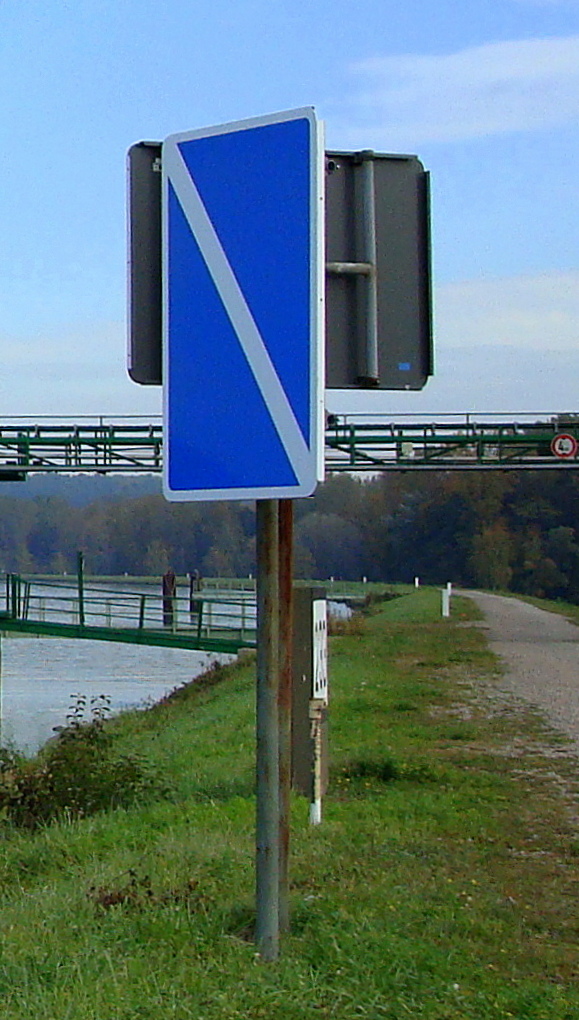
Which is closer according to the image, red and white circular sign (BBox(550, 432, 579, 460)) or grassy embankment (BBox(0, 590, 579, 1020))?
grassy embankment (BBox(0, 590, 579, 1020))

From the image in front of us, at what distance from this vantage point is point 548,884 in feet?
Result: 24.0

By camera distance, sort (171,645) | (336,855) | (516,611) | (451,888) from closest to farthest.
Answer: (451,888), (336,855), (171,645), (516,611)

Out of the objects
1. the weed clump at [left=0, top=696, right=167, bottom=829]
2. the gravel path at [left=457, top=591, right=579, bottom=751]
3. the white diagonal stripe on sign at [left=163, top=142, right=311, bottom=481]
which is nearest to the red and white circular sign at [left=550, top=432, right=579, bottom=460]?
the gravel path at [left=457, top=591, right=579, bottom=751]

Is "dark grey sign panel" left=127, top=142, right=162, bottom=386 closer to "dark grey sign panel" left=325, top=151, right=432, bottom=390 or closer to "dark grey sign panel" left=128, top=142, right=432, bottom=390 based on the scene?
"dark grey sign panel" left=128, top=142, right=432, bottom=390

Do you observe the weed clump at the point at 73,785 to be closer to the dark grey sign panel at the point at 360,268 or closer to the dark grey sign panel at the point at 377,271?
the dark grey sign panel at the point at 360,268

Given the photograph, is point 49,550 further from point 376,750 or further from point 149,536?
point 376,750

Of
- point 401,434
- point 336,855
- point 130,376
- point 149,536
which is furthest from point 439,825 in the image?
point 149,536

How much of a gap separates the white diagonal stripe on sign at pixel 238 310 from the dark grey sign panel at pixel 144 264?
0.44 feet

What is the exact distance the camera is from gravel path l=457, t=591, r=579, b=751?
1753 cm

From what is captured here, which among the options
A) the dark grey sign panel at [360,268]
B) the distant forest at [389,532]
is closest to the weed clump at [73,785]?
the dark grey sign panel at [360,268]

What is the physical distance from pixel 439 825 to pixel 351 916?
3.02 metres

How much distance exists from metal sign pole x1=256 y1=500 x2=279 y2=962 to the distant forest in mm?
57902

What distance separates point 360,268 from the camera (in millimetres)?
5109

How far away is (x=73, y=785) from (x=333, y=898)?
14.9ft
